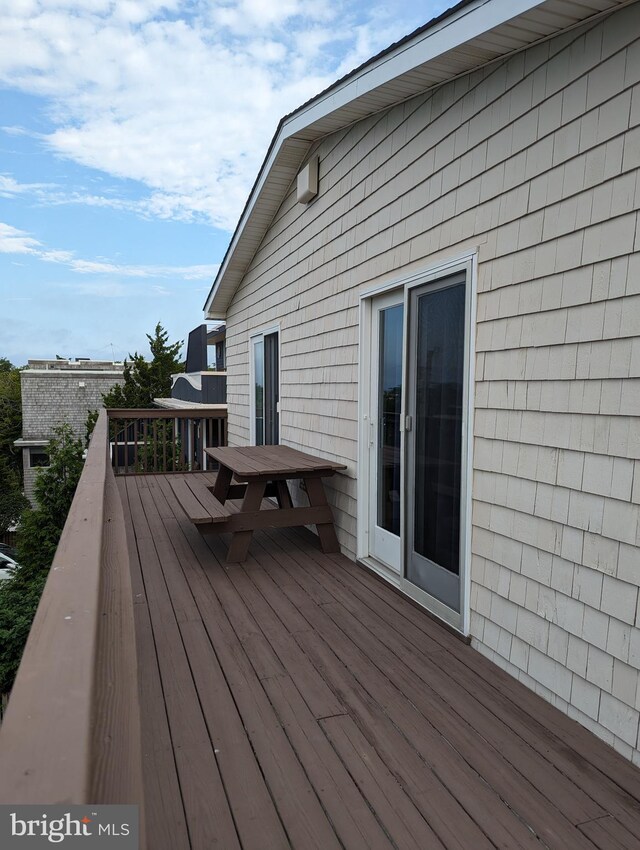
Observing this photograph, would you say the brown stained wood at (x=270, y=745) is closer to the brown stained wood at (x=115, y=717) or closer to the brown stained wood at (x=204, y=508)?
the brown stained wood at (x=204, y=508)

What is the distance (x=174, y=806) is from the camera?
177cm

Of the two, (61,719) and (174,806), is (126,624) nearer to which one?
(174,806)

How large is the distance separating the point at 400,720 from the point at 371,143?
344 centimetres

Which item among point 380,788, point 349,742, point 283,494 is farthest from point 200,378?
point 380,788

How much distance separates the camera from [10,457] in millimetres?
31719

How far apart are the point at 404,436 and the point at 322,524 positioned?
51.0 inches

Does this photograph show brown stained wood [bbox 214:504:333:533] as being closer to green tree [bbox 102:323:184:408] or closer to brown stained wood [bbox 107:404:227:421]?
brown stained wood [bbox 107:404:227:421]

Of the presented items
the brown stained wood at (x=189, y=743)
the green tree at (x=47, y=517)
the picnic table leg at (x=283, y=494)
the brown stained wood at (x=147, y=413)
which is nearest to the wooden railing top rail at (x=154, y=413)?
the brown stained wood at (x=147, y=413)

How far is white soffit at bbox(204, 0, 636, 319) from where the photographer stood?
215 cm

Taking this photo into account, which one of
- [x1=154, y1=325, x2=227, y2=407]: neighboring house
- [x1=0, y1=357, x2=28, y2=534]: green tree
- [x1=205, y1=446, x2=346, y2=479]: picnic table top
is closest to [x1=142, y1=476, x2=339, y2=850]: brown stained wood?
[x1=205, y1=446, x2=346, y2=479]: picnic table top

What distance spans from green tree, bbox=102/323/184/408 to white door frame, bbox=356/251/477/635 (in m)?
21.3

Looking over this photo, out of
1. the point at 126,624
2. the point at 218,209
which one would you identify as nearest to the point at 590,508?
the point at 126,624

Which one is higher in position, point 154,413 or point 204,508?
point 154,413

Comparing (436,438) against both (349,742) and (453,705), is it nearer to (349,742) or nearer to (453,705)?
(453,705)
